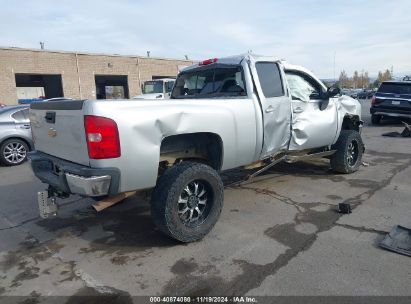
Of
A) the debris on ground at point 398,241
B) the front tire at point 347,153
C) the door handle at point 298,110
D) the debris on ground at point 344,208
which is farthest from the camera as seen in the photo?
the front tire at point 347,153

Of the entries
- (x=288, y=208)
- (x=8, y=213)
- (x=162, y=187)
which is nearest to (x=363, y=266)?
(x=288, y=208)

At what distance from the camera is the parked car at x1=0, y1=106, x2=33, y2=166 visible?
8570 mm

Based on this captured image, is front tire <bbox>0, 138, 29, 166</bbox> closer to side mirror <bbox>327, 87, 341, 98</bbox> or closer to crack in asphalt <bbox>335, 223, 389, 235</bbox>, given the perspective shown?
side mirror <bbox>327, 87, 341, 98</bbox>

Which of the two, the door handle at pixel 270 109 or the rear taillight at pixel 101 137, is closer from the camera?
the rear taillight at pixel 101 137

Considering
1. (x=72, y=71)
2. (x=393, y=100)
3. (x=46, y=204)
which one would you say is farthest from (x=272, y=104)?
(x=72, y=71)

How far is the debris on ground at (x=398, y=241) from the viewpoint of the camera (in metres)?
3.49

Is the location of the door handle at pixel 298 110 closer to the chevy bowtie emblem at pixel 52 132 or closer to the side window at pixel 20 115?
the chevy bowtie emblem at pixel 52 132

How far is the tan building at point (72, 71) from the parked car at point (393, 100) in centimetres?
1757

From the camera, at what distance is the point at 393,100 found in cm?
1348

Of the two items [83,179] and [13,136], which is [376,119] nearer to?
[13,136]

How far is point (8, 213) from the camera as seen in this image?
16.9 feet

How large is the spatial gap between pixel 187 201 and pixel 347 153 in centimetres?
366

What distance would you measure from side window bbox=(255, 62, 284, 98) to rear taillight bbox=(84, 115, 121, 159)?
2275 millimetres

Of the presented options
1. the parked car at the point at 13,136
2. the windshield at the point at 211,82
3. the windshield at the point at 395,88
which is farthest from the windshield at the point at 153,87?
the windshield at the point at 211,82
